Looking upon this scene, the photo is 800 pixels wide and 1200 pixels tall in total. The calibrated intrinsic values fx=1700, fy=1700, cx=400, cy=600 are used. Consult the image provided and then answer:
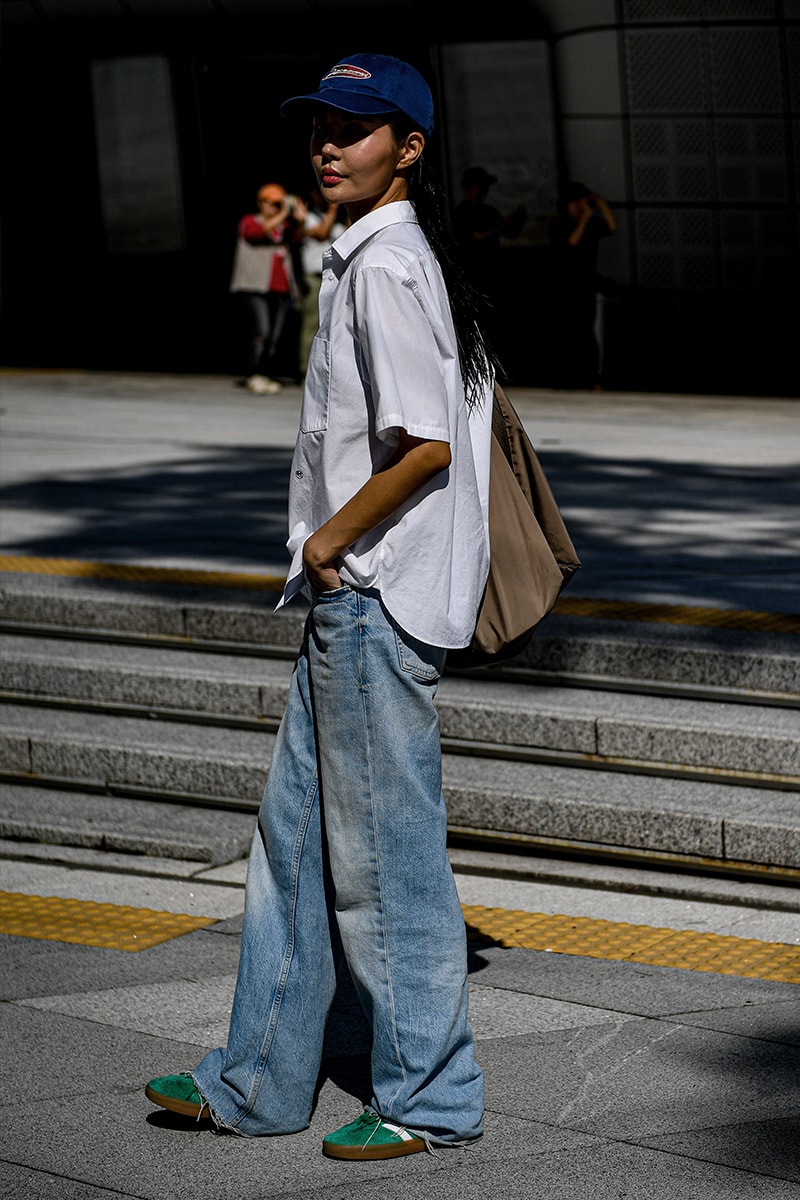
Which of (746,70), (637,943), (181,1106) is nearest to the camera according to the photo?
(181,1106)

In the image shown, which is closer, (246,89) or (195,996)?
(195,996)

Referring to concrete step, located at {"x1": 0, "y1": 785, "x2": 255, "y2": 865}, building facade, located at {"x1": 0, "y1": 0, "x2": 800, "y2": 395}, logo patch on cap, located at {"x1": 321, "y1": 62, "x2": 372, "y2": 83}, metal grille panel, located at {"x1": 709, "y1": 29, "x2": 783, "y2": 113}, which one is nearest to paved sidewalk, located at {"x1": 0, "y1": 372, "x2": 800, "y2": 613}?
building facade, located at {"x1": 0, "y1": 0, "x2": 800, "y2": 395}

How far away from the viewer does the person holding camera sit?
1481 cm

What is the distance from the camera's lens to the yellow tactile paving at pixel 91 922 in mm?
4300

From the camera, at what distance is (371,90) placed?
2900 mm

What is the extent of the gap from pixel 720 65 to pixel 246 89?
5.35 m

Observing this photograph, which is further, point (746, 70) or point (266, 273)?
point (266, 273)

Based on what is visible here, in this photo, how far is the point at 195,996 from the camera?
12.7ft

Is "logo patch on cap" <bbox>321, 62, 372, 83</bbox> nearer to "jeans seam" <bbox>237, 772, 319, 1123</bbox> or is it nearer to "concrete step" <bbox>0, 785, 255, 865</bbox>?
"jeans seam" <bbox>237, 772, 319, 1123</bbox>

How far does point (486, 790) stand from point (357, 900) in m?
2.03

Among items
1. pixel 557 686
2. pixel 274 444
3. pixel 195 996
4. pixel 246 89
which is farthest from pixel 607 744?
pixel 246 89

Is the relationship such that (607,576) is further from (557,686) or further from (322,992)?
(322,992)

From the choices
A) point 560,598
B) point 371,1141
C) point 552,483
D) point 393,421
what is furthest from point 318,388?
point 552,483

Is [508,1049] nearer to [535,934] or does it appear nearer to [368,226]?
[535,934]
